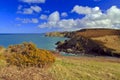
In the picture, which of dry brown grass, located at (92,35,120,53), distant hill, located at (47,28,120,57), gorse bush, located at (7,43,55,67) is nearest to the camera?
gorse bush, located at (7,43,55,67)

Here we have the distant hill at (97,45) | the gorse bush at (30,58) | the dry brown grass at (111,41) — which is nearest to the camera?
A: the gorse bush at (30,58)

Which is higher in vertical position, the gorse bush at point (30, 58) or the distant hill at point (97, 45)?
the gorse bush at point (30, 58)

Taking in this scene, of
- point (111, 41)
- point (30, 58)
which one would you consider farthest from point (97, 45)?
point (30, 58)

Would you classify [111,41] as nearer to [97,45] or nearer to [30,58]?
[97,45]

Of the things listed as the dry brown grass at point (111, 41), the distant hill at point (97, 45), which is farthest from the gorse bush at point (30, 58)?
the dry brown grass at point (111, 41)

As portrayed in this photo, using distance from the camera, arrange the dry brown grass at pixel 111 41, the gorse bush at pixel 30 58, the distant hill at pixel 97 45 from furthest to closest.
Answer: the dry brown grass at pixel 111 41, the distant hill at pixel 97 45, the gorse bush at pixel 30 58

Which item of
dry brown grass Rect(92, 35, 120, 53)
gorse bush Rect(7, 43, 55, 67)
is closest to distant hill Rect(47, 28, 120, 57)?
dry brown grass Rect(92, 35, 120, 53)

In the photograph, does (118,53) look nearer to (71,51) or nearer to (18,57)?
(71,51)

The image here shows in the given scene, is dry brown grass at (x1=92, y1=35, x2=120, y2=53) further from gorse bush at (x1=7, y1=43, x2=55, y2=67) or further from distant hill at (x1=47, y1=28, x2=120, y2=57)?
gorse bush at (x1=7, y1=43, x2=55, y2=67)

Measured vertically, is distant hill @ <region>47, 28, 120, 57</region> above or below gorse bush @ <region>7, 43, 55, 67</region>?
below

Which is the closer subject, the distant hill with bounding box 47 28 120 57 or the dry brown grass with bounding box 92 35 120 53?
the distant hill with bounding box 47 28 120 57

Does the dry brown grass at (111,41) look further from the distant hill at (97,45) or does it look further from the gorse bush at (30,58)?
the gorse bush at (30,58)

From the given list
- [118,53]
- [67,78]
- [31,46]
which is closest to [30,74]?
[67,78]

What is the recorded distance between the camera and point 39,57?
1686 cm
